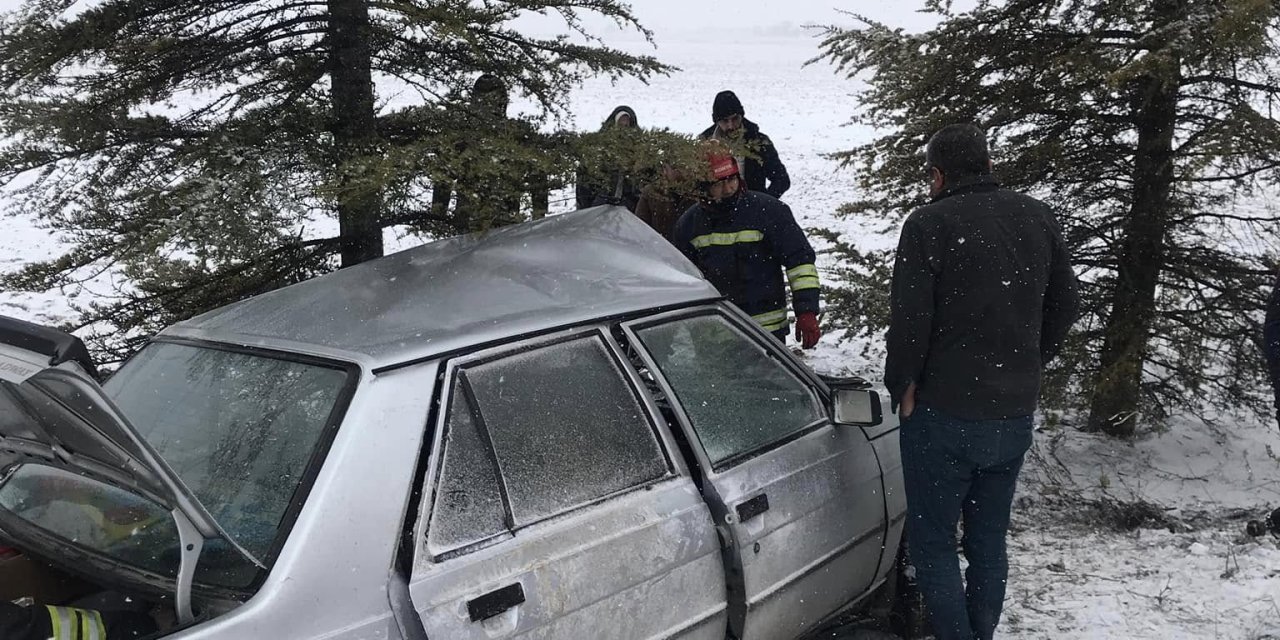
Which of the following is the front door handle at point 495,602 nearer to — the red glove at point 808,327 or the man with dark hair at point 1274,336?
the red glove at point 808,327

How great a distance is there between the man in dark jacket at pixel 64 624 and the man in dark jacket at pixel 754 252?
10.6 ft

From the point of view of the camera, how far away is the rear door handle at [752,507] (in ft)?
9.42

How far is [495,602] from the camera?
89.7 inches

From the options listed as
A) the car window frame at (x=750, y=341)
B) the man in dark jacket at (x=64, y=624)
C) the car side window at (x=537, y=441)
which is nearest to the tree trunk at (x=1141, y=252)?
the car window frame at (x=750, y=341)

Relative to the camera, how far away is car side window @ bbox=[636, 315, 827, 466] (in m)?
3.03

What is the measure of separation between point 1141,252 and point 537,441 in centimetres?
518

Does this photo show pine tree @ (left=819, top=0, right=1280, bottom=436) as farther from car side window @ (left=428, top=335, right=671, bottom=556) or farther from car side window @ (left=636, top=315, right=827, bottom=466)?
car side window @ (left=428, top=335, right=671, bottom=556)

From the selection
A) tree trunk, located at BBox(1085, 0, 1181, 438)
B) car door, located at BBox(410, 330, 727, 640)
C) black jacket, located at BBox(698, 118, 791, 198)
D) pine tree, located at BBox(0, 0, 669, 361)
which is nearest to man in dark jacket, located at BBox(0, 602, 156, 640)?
car door, located at BBox(410, 330, 727, 640)

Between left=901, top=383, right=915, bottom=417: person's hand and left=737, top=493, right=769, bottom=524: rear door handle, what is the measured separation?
77 cm

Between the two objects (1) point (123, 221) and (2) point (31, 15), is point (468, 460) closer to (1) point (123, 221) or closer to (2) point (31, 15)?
(1) point (123, 221)

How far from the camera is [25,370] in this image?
69.8 inches

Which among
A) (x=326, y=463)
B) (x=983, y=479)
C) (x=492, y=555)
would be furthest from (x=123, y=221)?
(x=983, y=479)

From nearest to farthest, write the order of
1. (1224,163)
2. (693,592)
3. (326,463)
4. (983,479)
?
(326,463)
(693,592)
(983,479)
(1224,163)

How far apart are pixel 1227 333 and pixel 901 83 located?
8.82 ft
